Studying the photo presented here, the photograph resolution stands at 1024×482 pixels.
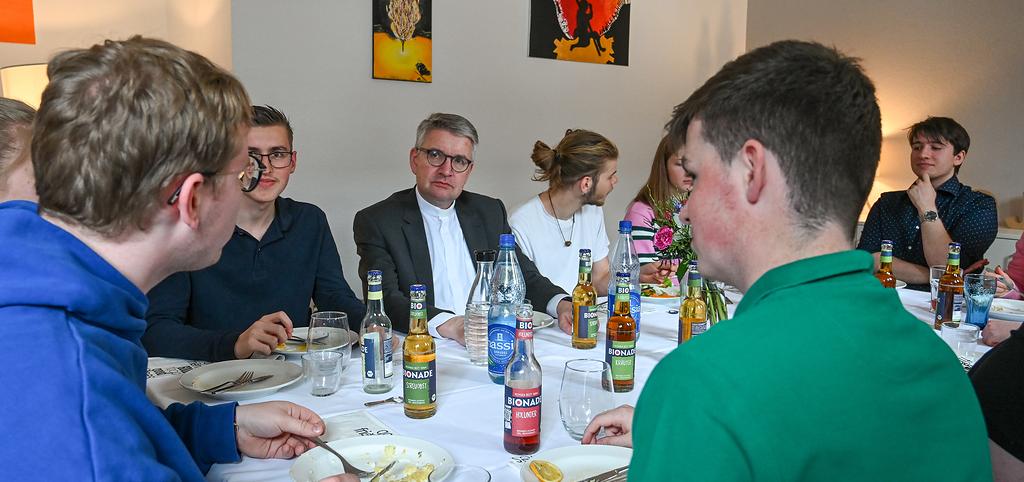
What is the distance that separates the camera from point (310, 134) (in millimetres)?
3770

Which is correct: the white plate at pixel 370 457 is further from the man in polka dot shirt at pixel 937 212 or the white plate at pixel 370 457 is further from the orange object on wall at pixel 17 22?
the orange object on wall at pixel 17 22

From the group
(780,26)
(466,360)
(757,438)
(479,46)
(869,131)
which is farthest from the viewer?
(780,26)

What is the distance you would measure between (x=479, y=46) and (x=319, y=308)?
2.37 metres

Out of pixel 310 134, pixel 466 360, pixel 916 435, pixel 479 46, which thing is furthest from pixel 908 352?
pixel 479 46

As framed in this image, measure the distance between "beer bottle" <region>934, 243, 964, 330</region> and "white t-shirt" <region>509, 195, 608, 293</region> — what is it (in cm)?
138

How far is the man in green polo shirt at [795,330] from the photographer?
73cm

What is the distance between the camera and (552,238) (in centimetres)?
331

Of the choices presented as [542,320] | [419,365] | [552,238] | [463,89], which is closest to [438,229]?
[552,238]

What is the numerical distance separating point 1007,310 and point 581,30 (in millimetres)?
3067

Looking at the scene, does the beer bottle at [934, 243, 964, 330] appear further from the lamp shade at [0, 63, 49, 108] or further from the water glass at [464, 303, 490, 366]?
the lamp shade at [0, 63, 49, 108]

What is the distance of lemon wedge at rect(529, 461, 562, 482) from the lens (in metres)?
1.15

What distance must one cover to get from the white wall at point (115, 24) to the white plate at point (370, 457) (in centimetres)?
299

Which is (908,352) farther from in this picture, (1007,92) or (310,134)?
(1007,92)

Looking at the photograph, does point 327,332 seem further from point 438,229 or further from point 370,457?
point 438,229
